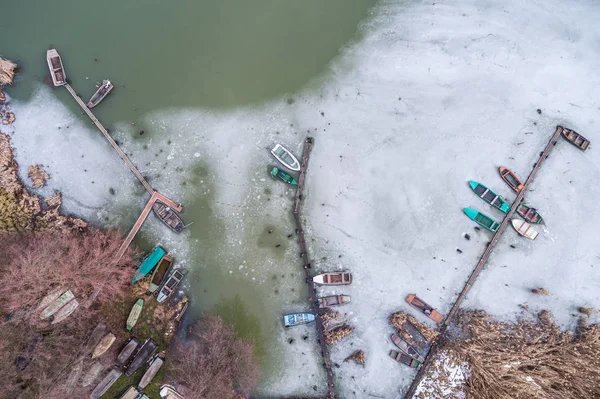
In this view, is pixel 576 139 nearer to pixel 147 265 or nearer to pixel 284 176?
pixel 284 176

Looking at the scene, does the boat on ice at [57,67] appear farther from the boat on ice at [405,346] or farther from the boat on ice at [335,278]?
the boat on ice at [405,346]

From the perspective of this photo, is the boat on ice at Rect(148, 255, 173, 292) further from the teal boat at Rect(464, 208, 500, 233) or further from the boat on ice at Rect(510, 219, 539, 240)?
the boat on ice at Rect(510, 219, 539, 240)

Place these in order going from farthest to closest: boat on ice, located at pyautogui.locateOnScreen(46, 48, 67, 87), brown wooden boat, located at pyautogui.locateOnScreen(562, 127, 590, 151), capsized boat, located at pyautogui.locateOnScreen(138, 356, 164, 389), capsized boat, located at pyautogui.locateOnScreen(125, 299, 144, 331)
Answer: boat on ice, located at pyautogui.locateOnScreen(46, 48, 67, 87) < brown wooden boat, located at pyautogui.locateOnScreen(562, 127, 590, 151) < capsized boat, located at pyautogui.locateOnScreen(125, 299, 144, 331) < capsized boat, located at pyautogui.locateOnScreen(138, 356, 164, 389)

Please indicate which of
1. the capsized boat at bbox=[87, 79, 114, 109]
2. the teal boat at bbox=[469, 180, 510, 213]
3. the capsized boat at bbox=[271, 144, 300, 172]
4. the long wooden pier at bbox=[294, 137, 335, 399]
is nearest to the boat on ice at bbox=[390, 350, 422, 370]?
the long wooden pier at bbox=[294, 137, 335, 399]

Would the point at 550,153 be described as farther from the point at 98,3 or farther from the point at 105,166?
the point at 98,3

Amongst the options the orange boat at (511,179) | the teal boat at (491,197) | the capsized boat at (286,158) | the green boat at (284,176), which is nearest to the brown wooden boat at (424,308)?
the teal boat at (491,197)

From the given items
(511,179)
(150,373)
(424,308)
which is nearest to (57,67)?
(150,373)

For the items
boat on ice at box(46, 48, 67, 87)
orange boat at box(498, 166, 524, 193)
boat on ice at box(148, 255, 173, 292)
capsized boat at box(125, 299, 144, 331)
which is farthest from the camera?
boat on ice at box(46, 48, 67, 87)
